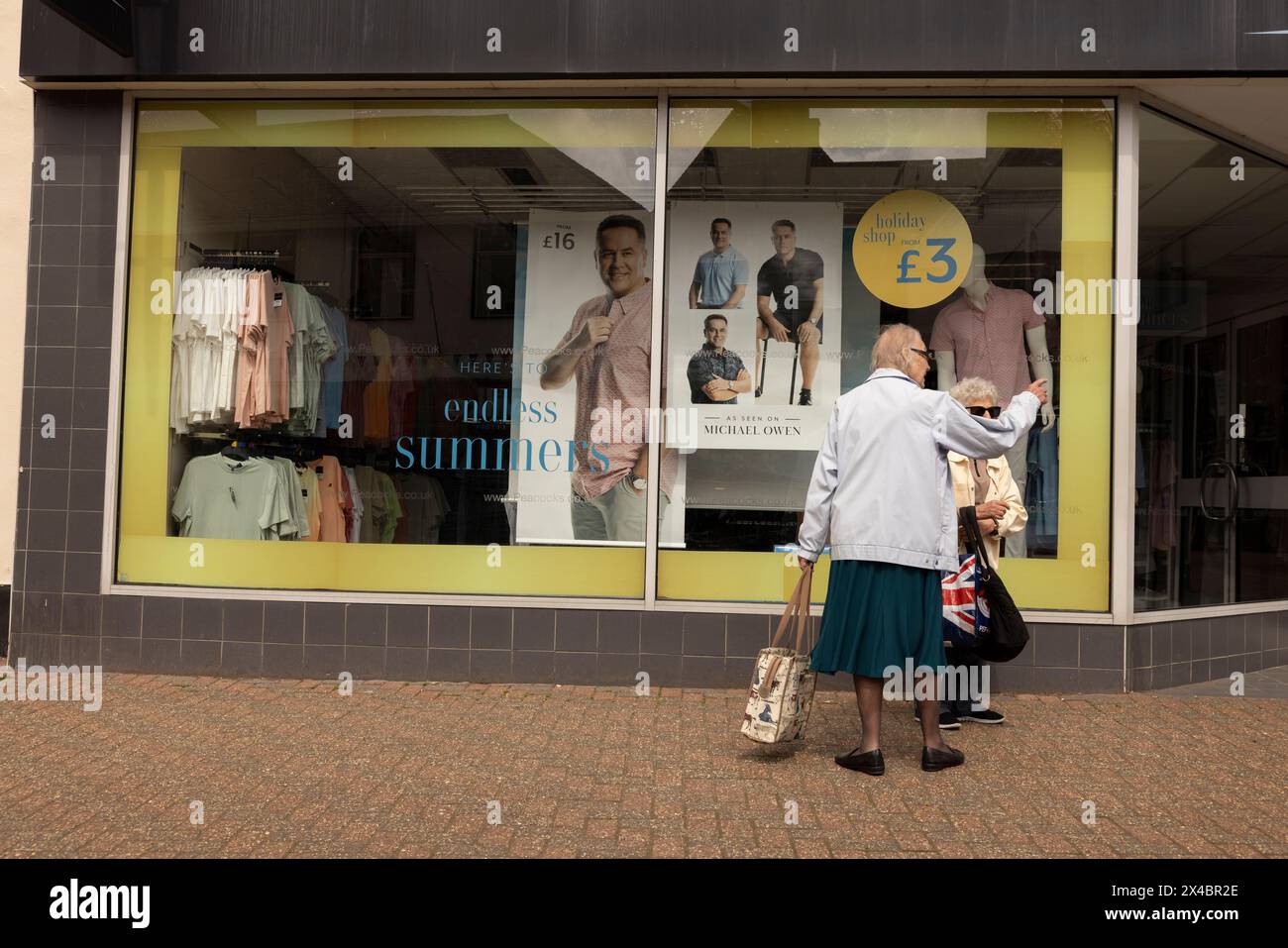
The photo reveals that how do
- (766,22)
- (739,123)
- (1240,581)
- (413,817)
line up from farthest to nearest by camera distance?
(1240,581) → (739,123) → (766,22) → (413,817)

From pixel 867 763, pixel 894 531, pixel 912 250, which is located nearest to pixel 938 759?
pixel 867 763

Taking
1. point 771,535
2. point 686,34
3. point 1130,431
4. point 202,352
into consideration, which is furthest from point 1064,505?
point 202,352

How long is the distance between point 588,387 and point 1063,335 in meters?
3.04

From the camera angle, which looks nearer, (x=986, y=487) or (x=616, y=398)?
(x=986, y=487)

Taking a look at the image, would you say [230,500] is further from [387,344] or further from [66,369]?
[387,344]

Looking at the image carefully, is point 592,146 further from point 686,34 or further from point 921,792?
point 921,792

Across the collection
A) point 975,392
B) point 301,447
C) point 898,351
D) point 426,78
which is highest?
point 426,78

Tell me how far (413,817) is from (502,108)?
4580mm

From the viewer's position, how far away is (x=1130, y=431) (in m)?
6.33

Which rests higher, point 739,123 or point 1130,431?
point 739,123

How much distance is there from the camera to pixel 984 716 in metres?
5.54

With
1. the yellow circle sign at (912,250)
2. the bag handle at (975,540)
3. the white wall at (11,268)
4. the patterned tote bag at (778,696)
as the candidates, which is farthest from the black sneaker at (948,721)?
the white wall at (11,268)

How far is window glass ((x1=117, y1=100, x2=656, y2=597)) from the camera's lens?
6.69 m

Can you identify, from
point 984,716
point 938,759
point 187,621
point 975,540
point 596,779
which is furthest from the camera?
point 187,621
